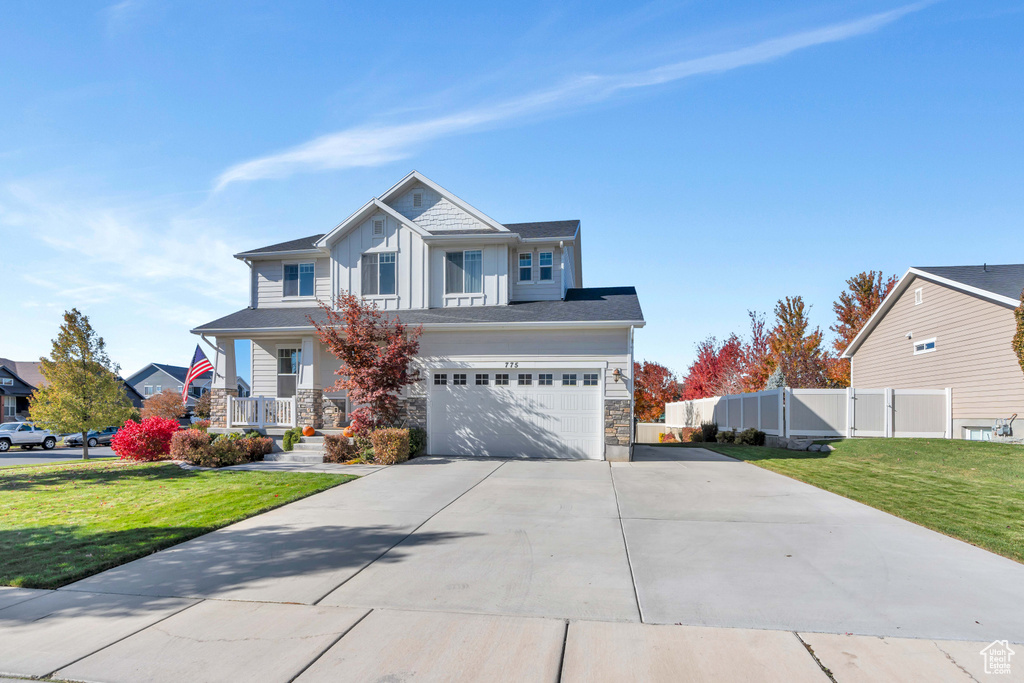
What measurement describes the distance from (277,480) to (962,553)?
11405 millimetres

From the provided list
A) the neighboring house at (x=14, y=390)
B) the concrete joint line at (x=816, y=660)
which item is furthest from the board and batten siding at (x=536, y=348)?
the neighboring house at (x=14, y=390)

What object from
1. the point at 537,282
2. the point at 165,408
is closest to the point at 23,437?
the point at 165,408

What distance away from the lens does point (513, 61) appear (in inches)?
489

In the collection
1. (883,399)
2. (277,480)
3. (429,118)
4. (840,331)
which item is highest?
(429,118)

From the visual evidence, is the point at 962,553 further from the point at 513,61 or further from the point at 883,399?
the point at 883,399

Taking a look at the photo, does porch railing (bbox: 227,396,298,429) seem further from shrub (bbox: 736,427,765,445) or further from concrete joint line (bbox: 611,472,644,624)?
shrub (bbox: 736,427,765,445)

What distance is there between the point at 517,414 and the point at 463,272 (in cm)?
519

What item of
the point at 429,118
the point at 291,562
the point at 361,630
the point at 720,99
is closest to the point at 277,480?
the point at 291,562

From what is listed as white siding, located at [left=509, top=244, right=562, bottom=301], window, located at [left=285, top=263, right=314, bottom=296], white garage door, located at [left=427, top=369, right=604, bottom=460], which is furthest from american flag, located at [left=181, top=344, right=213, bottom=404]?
white siding, located at [left=509, top=244, right=562, bottom=301]

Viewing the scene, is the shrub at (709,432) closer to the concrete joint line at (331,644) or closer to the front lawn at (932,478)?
the front lawn at (932,478)

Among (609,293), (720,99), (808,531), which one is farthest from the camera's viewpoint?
(609,293)

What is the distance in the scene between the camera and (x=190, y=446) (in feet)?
48.4

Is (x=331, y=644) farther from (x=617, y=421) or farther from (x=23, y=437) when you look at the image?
(x=23, y=437)

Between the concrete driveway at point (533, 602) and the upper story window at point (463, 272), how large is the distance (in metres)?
10.3
